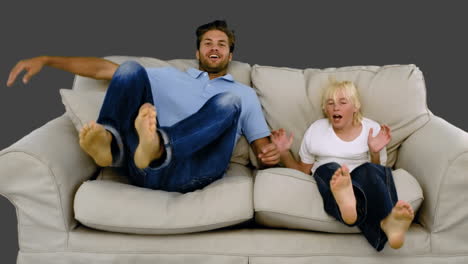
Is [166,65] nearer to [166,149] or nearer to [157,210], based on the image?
[166,149]

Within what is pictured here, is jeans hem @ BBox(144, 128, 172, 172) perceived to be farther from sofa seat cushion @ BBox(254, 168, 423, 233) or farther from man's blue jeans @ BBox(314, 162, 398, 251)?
man's blue jeans @ BBox(314, 162, 398, 251)

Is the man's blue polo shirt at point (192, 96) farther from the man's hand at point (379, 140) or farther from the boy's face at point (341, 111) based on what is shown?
the man's hand at point (379, 140)

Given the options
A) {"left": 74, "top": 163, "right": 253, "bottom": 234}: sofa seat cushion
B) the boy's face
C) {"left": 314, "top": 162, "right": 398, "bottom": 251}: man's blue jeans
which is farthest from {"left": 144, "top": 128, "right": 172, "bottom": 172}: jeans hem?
the boy's face

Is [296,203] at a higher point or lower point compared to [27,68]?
lower

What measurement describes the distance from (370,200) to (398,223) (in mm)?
167

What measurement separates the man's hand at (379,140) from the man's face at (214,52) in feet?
3.24

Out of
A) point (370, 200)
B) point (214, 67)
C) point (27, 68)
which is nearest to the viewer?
point (370, 200)

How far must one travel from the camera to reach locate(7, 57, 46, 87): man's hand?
3.42 meters

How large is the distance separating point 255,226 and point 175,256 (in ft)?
Answer: 1.43

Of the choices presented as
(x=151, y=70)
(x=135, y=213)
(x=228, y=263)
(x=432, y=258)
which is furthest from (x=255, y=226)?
(x=151, y=70)

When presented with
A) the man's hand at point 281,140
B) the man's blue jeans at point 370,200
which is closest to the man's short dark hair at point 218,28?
the man's hand at point 281,140

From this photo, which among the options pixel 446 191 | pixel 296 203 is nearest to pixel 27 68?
pixel 296 203

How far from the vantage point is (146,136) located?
291 cm

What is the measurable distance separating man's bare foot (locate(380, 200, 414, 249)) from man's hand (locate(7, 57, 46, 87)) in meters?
1.97
